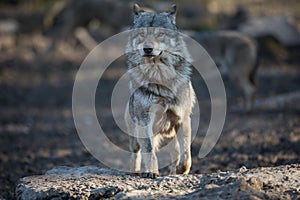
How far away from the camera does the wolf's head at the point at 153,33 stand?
240 inches

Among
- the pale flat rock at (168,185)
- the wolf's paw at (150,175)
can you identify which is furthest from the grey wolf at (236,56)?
the pale flat rock at (168,185)

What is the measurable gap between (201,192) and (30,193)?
1844 millimetres

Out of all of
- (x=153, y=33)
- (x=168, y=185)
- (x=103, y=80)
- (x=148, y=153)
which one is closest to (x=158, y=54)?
(x=153, y=33)

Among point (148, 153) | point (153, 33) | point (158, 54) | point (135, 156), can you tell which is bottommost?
point (135, 156)

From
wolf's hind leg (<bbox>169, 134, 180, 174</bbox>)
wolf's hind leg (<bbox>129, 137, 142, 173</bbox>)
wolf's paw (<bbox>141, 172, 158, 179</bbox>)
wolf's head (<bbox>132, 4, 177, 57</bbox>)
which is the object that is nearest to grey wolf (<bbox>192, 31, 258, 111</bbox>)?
wolf's hind leg (<bbox>169, 134, 180, 174</bbox>)

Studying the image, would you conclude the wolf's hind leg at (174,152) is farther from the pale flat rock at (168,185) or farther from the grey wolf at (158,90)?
the pale flat rock at (168,185)

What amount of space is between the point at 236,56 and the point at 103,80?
4755 millimetres

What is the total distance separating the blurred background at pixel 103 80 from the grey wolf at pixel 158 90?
136cm

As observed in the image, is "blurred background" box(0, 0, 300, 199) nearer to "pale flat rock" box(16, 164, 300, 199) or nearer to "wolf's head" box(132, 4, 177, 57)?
"pale flat rock" box(16, 164, 300, 199)

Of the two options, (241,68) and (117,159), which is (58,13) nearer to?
(241,68)

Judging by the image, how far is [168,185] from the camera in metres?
5.30

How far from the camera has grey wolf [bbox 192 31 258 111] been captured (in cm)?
1249

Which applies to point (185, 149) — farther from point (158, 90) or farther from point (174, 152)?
point (158, 90)

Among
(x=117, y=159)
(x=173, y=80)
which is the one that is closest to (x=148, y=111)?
(x=173, y=80)
